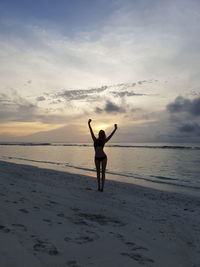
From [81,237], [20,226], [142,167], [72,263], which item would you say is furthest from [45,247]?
[142,167]

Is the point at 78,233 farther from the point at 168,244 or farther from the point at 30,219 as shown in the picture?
the point at 168,244

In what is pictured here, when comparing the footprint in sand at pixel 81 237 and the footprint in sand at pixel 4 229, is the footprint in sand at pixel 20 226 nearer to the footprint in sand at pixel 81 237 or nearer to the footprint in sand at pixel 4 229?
the footprint in sand at pixel 4 229

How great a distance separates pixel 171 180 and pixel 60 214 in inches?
440

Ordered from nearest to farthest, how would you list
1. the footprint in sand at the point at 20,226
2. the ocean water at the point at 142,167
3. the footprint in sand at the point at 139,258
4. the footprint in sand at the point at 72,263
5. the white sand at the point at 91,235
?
the footprint in sand at the point at 72,263
the white sand at the point at 91,235
the footprint in sand at the point at 139,258
the footprint in sand at the point at 20,226
the ocean water at the point at 142,167

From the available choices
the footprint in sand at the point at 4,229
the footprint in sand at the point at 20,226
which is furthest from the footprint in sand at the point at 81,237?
the footprint in sand at the point at 4,229

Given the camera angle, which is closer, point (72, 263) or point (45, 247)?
point (72, 263)

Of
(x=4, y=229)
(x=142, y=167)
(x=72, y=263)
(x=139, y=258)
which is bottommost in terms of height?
(x=142, y=167)

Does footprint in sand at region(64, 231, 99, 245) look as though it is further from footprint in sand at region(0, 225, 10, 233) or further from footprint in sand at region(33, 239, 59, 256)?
footprint in sand at region(0, 225, 10, 233)

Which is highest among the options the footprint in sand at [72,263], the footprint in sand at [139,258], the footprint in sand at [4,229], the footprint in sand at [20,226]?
the footprint in sand at [4,229]

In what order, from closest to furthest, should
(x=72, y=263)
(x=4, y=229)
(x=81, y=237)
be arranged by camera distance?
(x=72, y=263), (x=4, y=229), (x=81, y=237)

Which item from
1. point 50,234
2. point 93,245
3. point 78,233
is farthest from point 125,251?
A: point 50,234

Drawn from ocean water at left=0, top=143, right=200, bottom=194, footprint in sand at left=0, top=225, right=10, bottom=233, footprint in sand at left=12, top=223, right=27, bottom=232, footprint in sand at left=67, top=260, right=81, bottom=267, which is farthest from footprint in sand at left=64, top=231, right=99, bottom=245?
ocean water at left=0, top=143, right=200, bottom=194

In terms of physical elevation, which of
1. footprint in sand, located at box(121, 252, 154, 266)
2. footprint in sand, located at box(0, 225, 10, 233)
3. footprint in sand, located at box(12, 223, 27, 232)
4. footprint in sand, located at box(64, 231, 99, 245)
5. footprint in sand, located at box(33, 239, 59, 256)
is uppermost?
footprint in sand, located at box(0, 225, 10, 233)

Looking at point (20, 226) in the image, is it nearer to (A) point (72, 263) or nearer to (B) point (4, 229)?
(B) point (4, 229)
